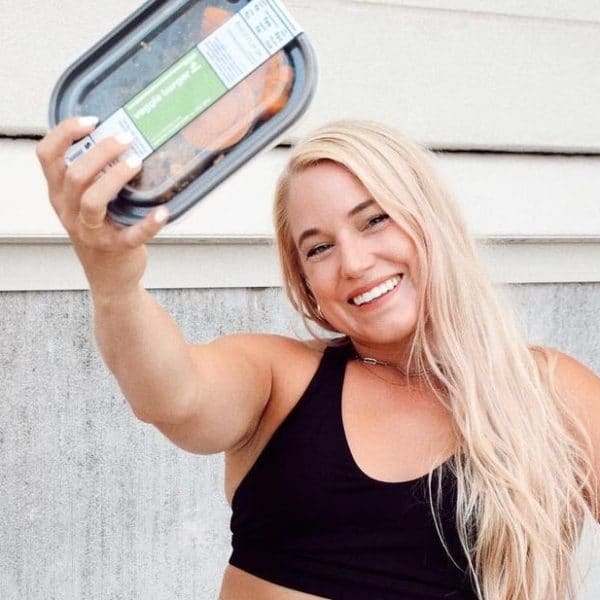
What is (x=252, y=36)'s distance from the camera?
51.9 inches

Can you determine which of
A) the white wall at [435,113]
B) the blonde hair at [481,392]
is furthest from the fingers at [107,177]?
the white wall at [435,113]

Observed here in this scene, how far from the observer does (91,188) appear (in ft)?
4.19

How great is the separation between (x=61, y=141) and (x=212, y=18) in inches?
9.7

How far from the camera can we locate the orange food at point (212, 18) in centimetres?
133

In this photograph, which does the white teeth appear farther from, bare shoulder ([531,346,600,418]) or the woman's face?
bare shoulder ([531,346,600,418])

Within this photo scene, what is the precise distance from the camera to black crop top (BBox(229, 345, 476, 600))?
1827mm

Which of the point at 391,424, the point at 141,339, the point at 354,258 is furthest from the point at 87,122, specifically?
the point at 391,424

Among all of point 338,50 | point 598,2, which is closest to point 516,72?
point 598,2

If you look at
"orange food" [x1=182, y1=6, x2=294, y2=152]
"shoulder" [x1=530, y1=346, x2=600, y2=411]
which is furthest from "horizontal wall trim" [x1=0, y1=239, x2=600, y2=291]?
"orange food" [x1=182, y1=6, x2=294, y2=152]

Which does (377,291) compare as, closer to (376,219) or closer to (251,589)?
(376,219)

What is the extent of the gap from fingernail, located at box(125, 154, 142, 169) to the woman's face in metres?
0.60

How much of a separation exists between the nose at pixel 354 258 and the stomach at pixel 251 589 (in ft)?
1.82

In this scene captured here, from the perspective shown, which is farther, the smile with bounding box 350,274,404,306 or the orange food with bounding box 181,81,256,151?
the smile with bounding box 350,274,404,306

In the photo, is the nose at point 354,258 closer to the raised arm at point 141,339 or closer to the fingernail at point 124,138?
the raised arm at point 141,339
